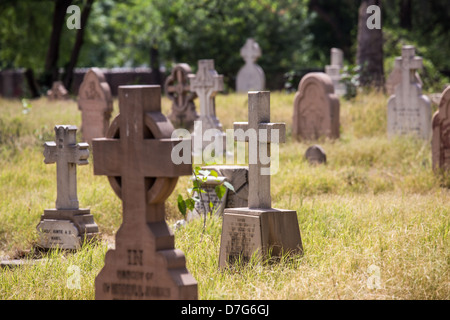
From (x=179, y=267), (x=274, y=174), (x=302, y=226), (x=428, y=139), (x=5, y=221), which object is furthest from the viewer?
(x=428, y=139)

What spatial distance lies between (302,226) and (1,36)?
70.9ft

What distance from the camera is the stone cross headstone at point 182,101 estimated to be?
14.3 metres

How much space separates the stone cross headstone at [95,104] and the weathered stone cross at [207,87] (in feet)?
5.22

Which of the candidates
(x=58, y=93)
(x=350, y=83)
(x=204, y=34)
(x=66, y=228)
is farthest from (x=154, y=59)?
(x=66, y=228)

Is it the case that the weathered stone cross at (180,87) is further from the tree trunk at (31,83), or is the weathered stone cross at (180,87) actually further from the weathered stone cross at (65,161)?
the tree trunk at (31,83)

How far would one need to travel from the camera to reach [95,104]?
11.9 m

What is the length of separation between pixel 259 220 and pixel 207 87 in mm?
6977

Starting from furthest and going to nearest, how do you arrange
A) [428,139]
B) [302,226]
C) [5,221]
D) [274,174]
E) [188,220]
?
[428,139] < [274,174] < [5,221] < [188,220] < [302,226]

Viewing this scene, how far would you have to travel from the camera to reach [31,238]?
299 inches

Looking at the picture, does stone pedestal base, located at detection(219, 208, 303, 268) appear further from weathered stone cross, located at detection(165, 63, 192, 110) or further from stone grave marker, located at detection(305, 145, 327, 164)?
weathered stone cross, located at detection(165, 63, 192, 110)
